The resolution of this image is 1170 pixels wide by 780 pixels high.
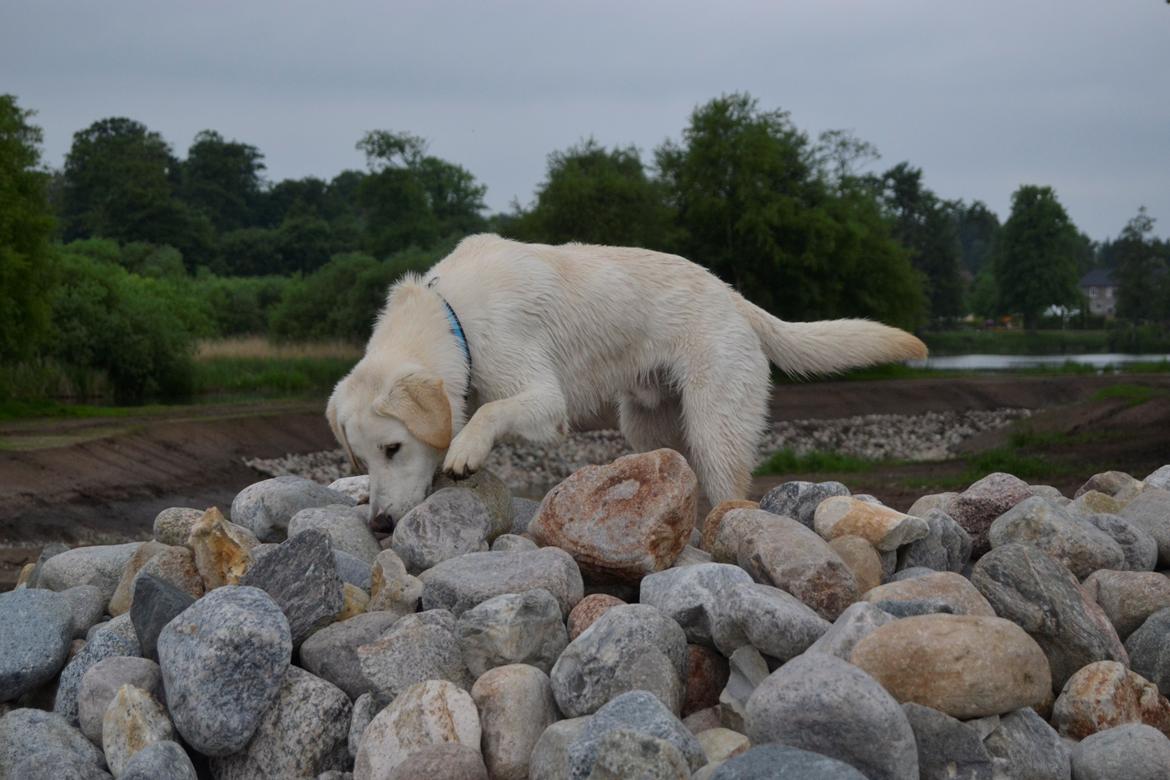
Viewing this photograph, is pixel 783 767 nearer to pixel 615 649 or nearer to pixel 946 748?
pixel 946 748

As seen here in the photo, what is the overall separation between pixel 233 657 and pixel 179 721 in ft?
1.14

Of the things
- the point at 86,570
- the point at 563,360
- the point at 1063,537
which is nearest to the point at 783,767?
the point at 1063,537

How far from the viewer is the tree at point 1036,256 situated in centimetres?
8831

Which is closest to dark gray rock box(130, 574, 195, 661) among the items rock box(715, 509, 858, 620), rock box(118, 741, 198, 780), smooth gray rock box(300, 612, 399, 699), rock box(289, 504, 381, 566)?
smooth gray rock box(300, 612, 399, 699)

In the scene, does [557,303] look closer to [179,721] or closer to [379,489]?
[379,489]

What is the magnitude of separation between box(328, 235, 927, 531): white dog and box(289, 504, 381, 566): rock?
0.12m

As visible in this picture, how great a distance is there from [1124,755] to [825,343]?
3918 millimetres

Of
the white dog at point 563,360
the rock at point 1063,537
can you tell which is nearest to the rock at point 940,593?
the rock at point 1063,537

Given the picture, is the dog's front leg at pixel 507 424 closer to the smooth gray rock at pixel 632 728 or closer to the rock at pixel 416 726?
the rock at pixel 416 726

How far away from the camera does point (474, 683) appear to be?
4484 mm

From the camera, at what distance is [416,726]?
4.07m

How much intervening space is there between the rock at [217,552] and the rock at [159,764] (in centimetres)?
125

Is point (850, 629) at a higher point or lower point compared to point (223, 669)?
higher

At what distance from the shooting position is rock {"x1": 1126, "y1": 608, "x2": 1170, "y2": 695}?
4.69 m
